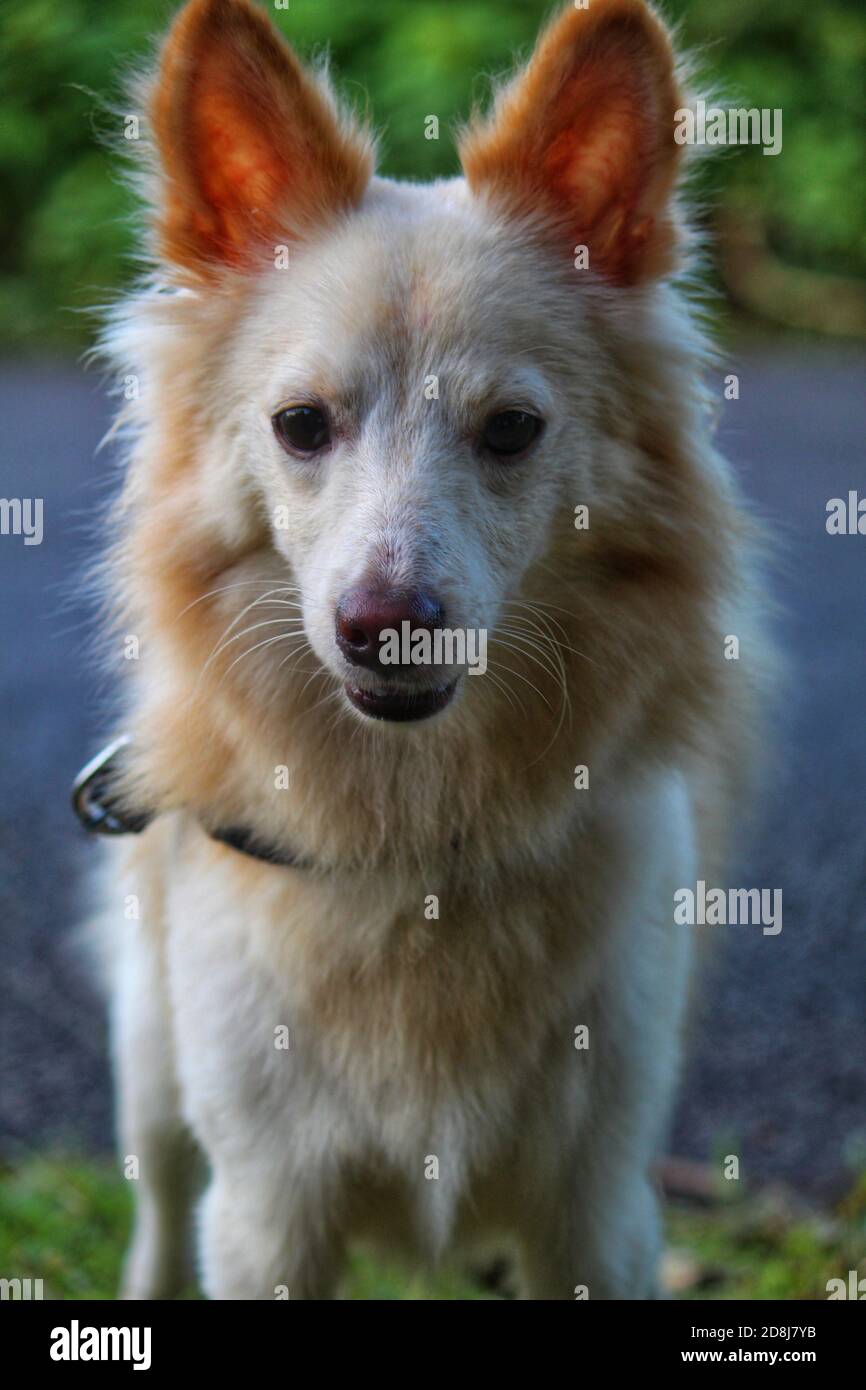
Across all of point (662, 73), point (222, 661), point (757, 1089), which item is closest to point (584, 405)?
point (662, 73)

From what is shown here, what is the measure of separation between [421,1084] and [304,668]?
761 mm

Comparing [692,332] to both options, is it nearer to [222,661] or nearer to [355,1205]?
[222,661]

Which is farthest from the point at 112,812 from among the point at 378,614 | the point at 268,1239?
the point at 378,614

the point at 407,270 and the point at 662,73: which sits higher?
the point at 662,73

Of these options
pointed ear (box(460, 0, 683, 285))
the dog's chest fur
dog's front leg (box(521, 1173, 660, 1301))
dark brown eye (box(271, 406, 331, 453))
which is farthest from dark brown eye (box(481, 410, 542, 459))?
dog's front leg (box(521, 1173, 660, 1301))

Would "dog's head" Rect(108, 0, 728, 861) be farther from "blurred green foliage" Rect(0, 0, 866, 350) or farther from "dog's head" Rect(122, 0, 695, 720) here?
"blurred green foliage" Rect(0, 0, 866, 350)

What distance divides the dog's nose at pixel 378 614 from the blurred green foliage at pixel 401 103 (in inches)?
273

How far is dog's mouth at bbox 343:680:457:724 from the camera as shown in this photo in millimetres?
2361

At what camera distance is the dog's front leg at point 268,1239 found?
268 cm

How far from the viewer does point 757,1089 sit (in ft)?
13.9

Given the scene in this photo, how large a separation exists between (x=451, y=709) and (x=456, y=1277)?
5.22 feet

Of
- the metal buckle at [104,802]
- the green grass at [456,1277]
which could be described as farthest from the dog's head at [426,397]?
the green grass at [456,1277]

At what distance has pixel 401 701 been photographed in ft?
7.77

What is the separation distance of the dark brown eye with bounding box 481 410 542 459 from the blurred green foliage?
21.6ft
